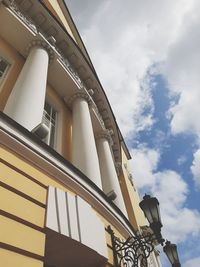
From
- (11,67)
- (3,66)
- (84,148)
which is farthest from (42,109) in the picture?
(3,66)

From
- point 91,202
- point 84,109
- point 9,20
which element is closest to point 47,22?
point 9,20

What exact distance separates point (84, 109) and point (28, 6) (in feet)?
15.0

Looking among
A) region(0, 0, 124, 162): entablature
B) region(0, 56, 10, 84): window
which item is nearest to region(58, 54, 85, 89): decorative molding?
region(0, 0, 124, 162): entablature

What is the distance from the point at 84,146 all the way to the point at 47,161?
3093 mm

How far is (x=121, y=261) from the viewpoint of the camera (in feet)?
20.1

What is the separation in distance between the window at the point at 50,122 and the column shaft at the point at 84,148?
74 cm

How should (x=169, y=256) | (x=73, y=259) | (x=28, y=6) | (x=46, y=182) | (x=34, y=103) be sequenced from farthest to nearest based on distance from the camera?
(x=28, y=6) → (x=169, y=256) → (x=34, y=103) → (x=73, y=259) → (x=46, y=182)

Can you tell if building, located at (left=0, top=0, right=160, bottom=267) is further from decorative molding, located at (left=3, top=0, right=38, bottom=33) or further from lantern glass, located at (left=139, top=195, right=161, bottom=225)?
lantern glass, located at (left=139, top=195, right=161, bottom=225)

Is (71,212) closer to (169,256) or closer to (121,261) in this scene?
(121,261)

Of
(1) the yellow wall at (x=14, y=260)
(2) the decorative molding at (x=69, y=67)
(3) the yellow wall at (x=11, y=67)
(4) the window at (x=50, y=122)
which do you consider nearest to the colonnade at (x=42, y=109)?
(3) the yellow wall at (x=11, y=67)

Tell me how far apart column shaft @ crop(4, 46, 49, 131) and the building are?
0.08ft

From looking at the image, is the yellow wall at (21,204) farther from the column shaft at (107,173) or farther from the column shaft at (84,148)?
the column shaft at (107,173)

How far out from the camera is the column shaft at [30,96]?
5.72 m

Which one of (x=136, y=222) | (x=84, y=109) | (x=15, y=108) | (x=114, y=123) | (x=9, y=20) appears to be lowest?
(x=15, y=108)
